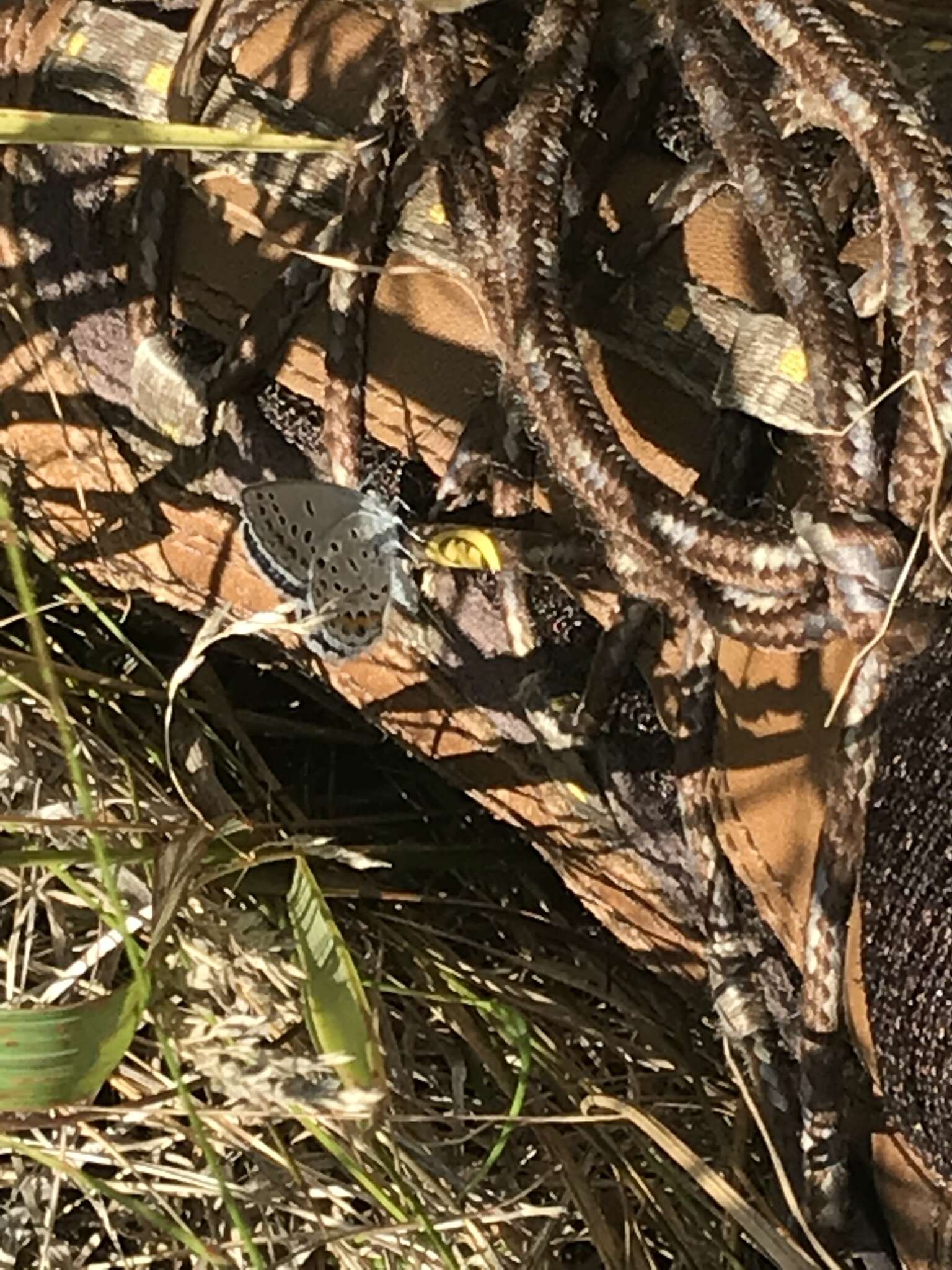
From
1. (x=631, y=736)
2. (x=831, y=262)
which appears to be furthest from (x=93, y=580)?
(x=831, y=262)

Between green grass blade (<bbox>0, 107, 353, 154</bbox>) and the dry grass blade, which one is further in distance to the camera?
the dry grass blade

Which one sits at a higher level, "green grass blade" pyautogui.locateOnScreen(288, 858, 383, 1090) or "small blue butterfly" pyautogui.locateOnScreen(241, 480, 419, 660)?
"small blue butterfly" pyautogui.locateOnScreen(241, 480, 419, 660)

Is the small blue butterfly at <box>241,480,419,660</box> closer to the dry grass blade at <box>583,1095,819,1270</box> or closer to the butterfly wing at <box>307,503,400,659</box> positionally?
the butterfly wing at <box>307,503,400,659</box>

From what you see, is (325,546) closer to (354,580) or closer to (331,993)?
(354,580)

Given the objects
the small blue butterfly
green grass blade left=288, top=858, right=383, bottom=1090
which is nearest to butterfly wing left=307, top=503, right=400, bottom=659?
the small blue butterfly

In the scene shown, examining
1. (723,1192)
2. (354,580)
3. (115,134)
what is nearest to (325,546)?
(354,580)

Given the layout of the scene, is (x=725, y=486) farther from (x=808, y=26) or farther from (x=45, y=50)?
(x=45, y=50)
